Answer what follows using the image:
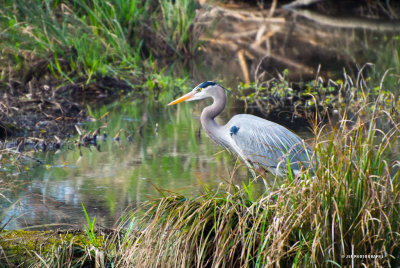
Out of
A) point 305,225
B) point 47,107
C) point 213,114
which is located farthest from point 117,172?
point 305,225

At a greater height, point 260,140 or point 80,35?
point 260,140

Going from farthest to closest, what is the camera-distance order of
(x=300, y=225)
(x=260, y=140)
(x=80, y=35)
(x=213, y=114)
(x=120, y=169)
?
(x=80, y=35) → (x=120, y=169) → (x=213, y=114) → (x=260, y=140) → (x=300, y=225)

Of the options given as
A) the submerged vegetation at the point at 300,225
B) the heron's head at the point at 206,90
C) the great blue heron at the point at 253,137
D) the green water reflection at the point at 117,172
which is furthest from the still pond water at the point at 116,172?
the submerged vegetation at the point at 300,225

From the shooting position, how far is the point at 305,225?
132 inches

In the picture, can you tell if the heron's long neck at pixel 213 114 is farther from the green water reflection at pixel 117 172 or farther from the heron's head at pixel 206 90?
the green water reflection at pixel 117 172

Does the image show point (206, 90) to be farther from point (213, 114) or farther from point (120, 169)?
point (120, 169)

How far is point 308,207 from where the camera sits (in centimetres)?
331

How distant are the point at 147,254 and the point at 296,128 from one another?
14.7 feet

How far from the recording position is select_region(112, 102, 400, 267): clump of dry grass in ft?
10.7

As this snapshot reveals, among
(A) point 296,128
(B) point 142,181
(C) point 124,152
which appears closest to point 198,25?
(A) point 296,128

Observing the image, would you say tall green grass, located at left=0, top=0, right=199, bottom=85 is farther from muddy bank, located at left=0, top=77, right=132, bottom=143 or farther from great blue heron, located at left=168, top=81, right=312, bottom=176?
great blue heron, located at left=168, top=81, right=312, bottom=176

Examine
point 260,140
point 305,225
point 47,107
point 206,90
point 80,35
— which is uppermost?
point 305,225

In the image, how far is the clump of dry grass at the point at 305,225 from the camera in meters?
3.27

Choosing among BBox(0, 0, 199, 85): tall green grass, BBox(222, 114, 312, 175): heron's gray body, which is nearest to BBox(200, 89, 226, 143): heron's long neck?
BBox(222, 114, 312, 175): heron's gray body
